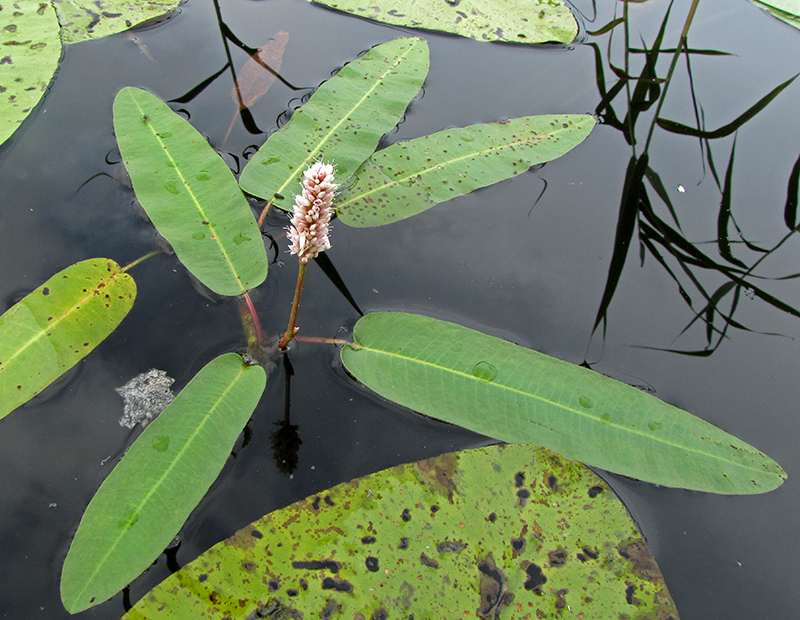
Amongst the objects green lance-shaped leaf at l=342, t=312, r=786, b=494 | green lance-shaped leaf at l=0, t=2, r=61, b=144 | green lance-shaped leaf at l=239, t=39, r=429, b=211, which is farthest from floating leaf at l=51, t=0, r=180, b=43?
green lance-shaped leaf at l=342, t=312, r=786, b=494

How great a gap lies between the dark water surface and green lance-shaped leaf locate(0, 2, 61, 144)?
0.06m

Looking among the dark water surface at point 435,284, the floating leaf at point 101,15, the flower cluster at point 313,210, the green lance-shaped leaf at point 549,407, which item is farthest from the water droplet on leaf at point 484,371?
the floating leaf at point 101,15

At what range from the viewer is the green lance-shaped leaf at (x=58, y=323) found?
1336mm

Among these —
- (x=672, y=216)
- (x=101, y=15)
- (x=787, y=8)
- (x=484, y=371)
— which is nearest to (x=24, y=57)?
(x=101, y=15)

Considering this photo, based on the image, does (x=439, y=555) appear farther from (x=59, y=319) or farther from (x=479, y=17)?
(x=479, y=17)

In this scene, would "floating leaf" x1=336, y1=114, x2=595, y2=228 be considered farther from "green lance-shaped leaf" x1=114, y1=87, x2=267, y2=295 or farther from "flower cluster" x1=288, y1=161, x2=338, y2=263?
"flower cluster" x1=288, y1=161, x2=338, y2=263

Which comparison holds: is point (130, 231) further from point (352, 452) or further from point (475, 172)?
point (475, 172)

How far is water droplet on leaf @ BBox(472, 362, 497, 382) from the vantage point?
1381mm

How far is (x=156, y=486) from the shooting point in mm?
1131

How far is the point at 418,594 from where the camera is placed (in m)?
1.18

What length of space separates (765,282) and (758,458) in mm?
870

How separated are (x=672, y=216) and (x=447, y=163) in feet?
3.16

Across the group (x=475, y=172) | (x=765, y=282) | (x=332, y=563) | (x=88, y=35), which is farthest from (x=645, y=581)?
(x=88, y=35)

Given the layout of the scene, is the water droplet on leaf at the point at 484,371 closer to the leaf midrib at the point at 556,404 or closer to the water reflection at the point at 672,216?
the leaf midrib at the point at 556,404
